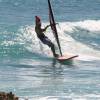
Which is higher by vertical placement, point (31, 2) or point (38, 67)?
point (31, 2)

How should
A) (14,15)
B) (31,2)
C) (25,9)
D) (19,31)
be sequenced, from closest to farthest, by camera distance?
(19,31), (14,15), (25,9), (31,2)

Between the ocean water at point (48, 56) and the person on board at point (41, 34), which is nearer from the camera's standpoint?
the ocean water at point (48, 56)

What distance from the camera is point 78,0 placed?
137 feet

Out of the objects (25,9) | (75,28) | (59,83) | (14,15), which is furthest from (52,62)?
(25,9)

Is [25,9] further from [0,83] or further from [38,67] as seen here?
[0,83]

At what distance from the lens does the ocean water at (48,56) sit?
15227 millimetres

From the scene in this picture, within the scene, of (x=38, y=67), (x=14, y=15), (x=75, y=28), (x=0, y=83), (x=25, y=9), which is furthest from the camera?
(x=25, y=9)

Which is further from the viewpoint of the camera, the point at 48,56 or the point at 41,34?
the point at 48,56

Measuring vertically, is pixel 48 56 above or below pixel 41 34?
below

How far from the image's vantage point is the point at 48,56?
21781 mm

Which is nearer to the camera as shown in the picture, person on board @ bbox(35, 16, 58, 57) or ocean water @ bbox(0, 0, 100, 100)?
ocean water @ bbox(0, 0, 100, 100)

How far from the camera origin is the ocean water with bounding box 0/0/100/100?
50.0 feet

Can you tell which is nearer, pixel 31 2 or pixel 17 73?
pixel 17 73

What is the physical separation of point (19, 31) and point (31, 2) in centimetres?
1556
